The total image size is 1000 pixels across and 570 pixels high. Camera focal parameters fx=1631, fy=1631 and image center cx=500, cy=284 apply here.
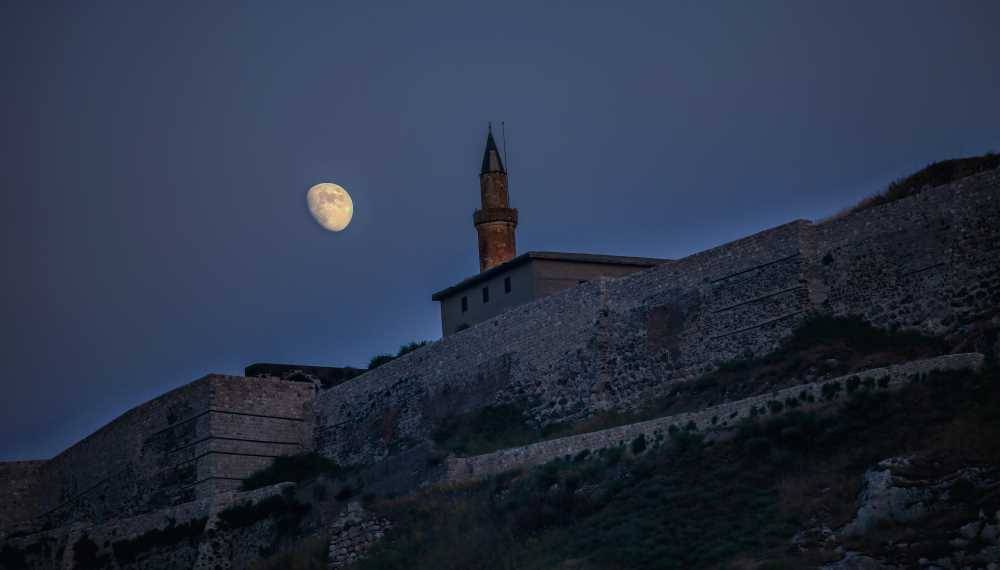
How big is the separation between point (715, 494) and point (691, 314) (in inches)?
428

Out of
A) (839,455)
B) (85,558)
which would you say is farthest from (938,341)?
(85,558)

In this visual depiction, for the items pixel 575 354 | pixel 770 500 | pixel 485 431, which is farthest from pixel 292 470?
pixel 770 500

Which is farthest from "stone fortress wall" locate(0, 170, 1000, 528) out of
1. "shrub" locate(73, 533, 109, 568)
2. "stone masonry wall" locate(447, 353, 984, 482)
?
"stone masonry wall" locate(447, 353, 984, 482)

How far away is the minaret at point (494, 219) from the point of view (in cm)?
5653

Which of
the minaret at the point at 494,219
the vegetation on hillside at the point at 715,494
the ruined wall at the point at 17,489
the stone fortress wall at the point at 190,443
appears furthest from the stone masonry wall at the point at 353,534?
the ruined wall at the point at 17,489

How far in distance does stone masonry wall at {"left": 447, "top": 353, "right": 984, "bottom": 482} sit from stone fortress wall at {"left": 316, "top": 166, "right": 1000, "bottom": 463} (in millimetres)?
3756

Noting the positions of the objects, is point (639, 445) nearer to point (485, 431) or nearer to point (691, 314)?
point (691, 314)

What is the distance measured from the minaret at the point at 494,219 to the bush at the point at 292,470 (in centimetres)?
991

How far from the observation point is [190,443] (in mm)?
49969

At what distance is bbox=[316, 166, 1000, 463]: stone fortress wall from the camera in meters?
33.8

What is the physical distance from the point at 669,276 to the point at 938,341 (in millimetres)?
9082

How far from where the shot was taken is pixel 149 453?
5219cm

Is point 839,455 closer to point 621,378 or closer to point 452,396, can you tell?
point 621,378

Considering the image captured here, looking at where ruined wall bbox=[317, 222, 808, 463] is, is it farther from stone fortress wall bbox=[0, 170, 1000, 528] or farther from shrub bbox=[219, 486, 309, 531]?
shrub bbox=[219, 486, 309, 531]
